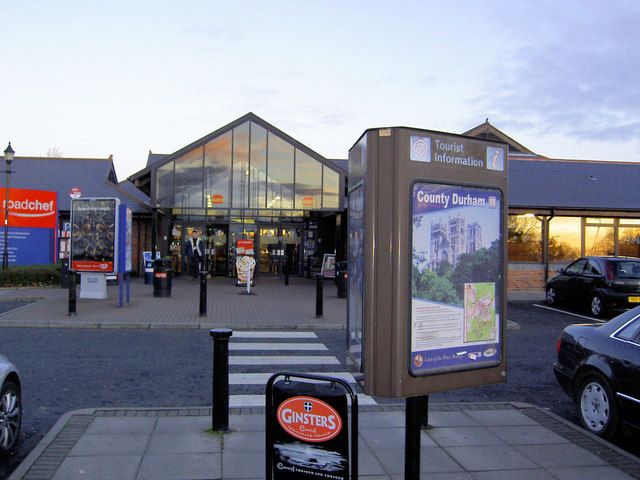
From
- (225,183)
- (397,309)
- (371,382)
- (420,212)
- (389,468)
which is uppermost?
(225,183)

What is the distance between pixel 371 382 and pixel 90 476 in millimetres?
2548

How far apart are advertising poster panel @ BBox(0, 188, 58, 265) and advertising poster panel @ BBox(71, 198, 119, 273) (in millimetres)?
6840

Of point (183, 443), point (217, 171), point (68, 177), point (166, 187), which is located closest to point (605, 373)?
point (183, 443)

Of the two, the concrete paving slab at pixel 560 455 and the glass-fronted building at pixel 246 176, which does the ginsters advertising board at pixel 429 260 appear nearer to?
the concrete paving slab at pixel 560 455

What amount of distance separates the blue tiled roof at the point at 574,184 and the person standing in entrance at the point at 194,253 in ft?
42.2

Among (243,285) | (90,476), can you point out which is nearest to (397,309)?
(90,476)

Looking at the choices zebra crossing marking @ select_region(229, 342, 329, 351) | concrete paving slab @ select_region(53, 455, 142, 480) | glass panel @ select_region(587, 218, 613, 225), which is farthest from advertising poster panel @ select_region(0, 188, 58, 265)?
glass panel @ select_region(587, 218, 613, 225)

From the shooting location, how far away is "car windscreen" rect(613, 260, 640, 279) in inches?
611

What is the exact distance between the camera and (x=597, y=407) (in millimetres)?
6121

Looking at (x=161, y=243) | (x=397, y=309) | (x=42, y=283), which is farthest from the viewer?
(x=161, y=243)

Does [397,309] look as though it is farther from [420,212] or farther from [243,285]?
[243,285]

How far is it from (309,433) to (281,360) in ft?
19.5

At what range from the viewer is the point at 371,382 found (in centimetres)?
372

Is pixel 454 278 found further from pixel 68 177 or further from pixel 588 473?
pixel 68 177
